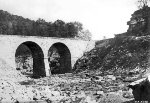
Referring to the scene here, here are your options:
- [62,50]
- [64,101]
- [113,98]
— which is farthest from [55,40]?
[113,98]

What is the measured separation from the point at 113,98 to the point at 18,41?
29028 mm

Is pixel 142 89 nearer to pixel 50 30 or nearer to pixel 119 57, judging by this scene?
pixel 119 57

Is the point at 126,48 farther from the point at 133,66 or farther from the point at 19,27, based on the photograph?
the point at 19,27

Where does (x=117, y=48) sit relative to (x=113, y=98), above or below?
above

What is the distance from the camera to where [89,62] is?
4138 centimetres

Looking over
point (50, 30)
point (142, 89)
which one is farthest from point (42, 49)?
point (50, 30)

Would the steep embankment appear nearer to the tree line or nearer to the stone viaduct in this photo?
the stone viaduct

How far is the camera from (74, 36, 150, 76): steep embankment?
30894mm

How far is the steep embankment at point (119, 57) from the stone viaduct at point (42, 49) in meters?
1.76

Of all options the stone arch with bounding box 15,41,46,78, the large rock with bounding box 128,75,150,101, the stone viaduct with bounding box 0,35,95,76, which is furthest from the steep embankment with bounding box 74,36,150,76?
the large rock with bounding box 128,75,150,101

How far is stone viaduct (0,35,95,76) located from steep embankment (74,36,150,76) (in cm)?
176

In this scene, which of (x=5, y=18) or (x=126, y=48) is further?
(x=5, y=18)

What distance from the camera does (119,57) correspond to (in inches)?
1420

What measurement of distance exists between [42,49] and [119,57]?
1324 centimetres
